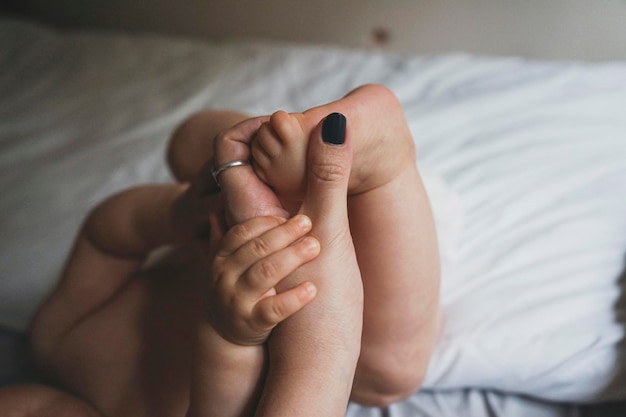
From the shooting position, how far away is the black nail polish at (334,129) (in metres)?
0.55

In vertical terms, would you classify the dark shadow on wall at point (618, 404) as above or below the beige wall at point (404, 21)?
below

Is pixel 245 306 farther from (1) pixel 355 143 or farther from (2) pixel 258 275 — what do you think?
(1) pixel 355 143

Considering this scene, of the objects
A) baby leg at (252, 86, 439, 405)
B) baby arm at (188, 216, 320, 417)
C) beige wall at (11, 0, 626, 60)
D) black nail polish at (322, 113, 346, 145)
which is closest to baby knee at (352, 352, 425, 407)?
baby leg at (252, 86, 439, 405)

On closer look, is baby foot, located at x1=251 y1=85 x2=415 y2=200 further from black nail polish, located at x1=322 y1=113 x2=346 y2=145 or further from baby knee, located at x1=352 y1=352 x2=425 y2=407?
baby knee, located at x1=352 y1=352 x2=425 y2=407

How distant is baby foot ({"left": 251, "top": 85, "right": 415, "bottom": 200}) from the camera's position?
0.56 metres

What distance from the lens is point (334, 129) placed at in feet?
1.81

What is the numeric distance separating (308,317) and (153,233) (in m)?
Result: 0.36

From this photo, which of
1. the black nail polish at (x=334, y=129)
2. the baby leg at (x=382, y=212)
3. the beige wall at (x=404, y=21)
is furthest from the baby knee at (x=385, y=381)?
the beige wall at (x=404, y=21)

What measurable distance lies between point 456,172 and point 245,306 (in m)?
0.65

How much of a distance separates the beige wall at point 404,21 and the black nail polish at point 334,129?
120 cm

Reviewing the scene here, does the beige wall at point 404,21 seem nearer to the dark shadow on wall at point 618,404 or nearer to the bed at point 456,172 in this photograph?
the bed at point 456,172

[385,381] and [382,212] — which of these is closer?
[382,212]

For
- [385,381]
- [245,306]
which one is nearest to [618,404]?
[385,381]

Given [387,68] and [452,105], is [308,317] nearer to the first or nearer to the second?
[452,105]
